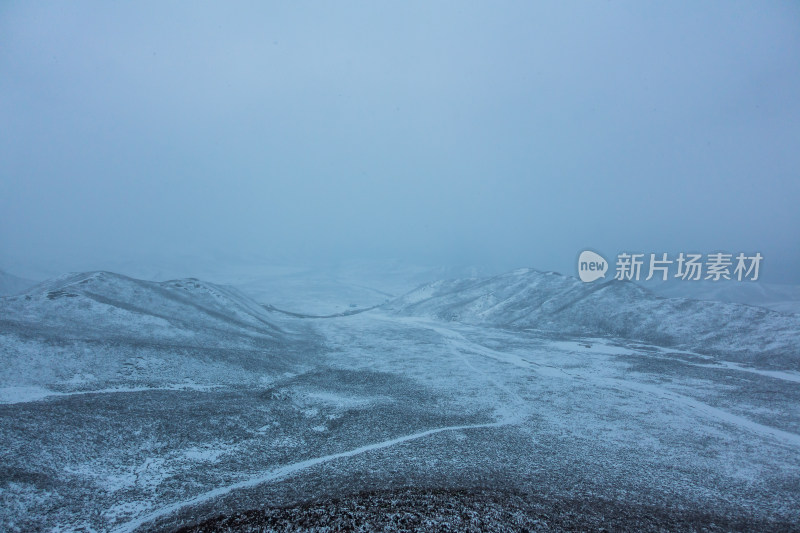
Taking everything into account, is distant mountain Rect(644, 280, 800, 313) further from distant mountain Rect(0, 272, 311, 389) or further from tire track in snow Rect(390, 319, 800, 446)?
distant mountain Rect(0, 272, 311, 389)

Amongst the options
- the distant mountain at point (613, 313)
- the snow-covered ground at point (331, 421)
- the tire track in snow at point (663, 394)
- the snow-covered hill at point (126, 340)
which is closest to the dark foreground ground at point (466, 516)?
the snow-covered ground at point (331, 421)

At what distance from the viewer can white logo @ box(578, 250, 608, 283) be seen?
67125mm

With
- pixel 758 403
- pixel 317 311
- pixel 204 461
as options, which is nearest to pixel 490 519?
pixel 204 461

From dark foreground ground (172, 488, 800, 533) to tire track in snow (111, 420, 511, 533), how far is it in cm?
302

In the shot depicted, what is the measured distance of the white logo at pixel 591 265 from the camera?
6712 cm

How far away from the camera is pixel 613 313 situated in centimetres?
6356

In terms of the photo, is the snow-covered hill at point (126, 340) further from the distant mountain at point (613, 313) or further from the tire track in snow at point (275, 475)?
the distant mountain at point (613, 313)

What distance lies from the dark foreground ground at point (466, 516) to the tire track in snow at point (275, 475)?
9.92 feet

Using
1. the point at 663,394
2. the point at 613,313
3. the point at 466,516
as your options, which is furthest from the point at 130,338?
the point at 613,313

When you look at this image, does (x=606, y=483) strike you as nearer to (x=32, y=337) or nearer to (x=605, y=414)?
(x=605, y=414)

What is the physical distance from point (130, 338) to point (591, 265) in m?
71.0

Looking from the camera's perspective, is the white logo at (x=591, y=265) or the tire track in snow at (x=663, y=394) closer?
the tire track in snow at (x=663, y=394)

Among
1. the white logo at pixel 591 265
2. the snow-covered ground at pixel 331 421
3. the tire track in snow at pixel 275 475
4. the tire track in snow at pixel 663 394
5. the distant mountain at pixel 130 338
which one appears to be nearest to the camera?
the tire track in snow at pixel 275 475

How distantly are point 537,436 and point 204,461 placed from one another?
20491 mm
